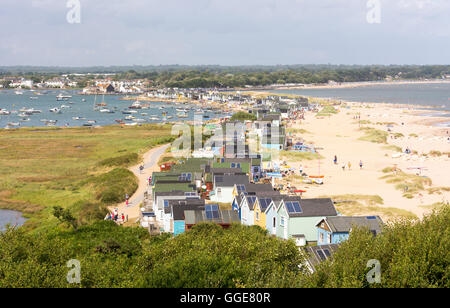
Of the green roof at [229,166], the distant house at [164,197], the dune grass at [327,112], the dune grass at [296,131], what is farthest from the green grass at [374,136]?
the distant house at [164,197]

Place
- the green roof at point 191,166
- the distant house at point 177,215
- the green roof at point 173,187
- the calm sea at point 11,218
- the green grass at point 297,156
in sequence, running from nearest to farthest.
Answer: the distant house at point 177,215
the green roof at point 173,187
the calm sea at point 11,218
the green roof at point 191,166
the green grass at point 297,156

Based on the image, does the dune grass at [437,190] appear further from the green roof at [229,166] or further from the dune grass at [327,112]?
the dune grass at [327,112]

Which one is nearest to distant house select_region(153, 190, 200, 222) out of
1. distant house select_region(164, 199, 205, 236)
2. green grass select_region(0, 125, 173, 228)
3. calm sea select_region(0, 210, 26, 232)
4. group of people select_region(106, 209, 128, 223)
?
distant house select_region(164, 199, 205, 236)

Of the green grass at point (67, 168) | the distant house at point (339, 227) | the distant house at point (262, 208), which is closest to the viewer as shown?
the distant house at point (339, 227)

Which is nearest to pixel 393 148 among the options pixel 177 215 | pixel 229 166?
pixel 229 166
